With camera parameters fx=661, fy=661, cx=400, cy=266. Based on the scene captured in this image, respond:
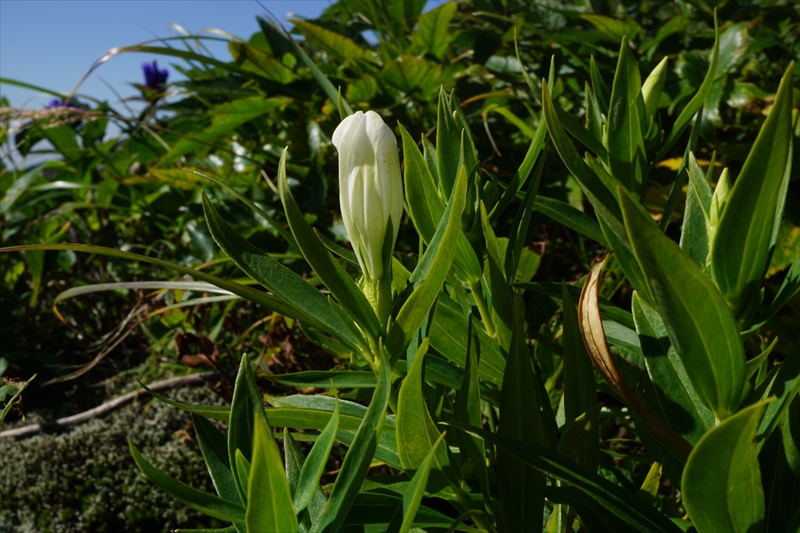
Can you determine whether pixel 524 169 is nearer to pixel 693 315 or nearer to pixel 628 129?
pixel 628 129

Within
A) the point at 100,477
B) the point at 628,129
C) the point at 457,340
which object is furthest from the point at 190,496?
the point at 100,477

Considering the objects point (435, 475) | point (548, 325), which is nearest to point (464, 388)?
point (435, 475)

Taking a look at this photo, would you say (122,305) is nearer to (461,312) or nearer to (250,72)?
(250,72)

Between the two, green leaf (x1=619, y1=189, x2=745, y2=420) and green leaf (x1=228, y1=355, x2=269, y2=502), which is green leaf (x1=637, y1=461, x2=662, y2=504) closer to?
green leaf (x1=619, y1=189, x2=745, y2=420)

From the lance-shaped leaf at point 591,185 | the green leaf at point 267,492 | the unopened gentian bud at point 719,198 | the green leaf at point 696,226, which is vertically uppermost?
the lance-shaped leaf at point 591,185

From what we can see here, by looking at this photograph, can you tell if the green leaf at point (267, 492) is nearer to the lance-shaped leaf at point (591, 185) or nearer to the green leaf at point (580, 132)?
the lance-shaped leaf at point (591, 185)

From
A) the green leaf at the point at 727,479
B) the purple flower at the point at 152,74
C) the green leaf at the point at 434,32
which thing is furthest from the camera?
the purple flower at the point at 152,74

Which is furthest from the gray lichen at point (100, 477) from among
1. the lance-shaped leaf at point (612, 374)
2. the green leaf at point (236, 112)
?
the lance-shaped leaf at point (612, 374)
